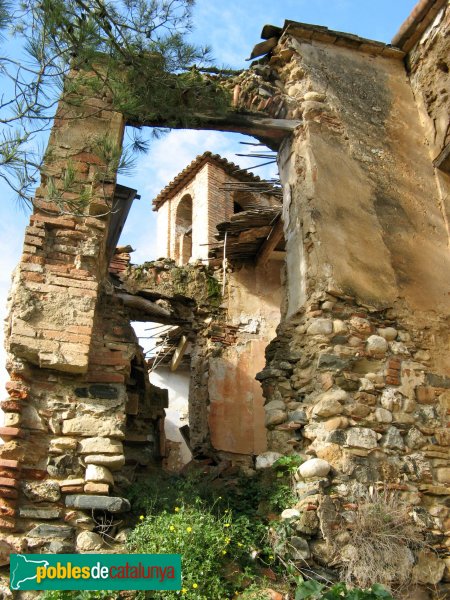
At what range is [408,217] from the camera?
6469mm

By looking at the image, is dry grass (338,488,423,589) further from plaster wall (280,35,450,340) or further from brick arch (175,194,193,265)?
brick arch (175,194,193,265)

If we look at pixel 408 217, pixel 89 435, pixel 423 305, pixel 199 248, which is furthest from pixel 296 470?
pixel 199 248

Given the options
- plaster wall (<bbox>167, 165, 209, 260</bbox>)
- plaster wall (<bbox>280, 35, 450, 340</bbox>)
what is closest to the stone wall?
plaster wall (<bbox>280, 35, 450, 340</bbox>)

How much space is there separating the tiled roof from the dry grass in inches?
493

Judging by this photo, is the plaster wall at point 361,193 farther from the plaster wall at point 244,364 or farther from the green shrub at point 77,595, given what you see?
the plaster wall at point 244,364

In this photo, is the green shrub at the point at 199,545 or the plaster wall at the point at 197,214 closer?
the green shrub at the point at 199,545

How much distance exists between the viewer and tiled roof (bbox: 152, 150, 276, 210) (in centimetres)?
1728

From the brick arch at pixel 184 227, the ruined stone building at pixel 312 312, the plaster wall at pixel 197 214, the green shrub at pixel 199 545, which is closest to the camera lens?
the green shrub at pixel 199 545

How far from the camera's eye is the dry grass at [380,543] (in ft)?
14.3

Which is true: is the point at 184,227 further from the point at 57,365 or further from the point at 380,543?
the point at 380,543

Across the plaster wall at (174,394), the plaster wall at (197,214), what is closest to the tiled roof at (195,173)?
the plaster wall at (197,214)

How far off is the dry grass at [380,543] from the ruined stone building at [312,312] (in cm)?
14

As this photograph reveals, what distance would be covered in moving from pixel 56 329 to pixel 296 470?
6.88 feet

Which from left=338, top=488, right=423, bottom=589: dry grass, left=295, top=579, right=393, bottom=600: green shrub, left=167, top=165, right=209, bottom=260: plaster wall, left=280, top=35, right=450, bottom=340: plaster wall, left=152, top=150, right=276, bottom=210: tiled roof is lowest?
left=295, top=579, right=393, bottom=600: green shrub
